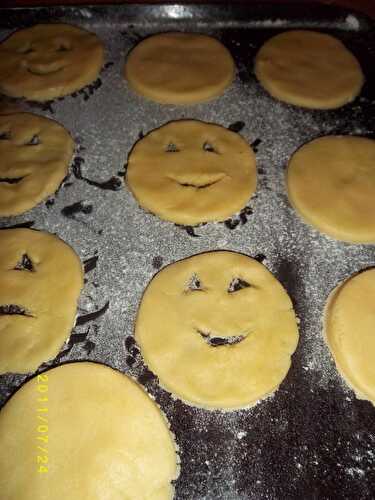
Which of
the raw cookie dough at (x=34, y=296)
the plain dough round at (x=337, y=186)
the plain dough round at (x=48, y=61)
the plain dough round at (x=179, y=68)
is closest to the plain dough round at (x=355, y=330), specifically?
the plain dough round at (x=337, y=186)

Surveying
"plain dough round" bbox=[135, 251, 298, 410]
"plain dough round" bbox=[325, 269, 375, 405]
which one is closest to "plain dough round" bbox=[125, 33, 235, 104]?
"plain dough round" bbox=[135, 251, 298, 410]

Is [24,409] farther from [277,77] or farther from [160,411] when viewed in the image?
[277,77]

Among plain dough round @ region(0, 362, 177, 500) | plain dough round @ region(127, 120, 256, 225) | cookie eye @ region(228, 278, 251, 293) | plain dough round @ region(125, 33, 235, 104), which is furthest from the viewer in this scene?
plain dough round @ region(125, 33, 235, 104)

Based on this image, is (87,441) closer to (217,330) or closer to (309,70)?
(217,330)

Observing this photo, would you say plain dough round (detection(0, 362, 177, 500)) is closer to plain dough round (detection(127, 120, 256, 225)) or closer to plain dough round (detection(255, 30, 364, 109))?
plain dough round (detection(127, 120, 256, 225))

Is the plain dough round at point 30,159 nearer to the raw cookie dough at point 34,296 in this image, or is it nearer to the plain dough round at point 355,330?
the raw cookie dough at point 34,296

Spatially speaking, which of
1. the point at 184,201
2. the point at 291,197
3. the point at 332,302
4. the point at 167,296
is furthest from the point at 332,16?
the point at 167,296
